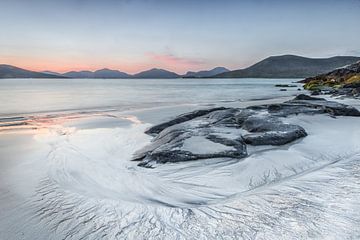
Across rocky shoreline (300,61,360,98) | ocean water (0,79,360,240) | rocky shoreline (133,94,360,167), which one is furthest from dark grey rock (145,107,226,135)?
rocky shoreline (300,61,360,98)

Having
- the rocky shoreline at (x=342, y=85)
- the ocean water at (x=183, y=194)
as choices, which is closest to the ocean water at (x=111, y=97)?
the rocky shoreline at (x=342, y=85)

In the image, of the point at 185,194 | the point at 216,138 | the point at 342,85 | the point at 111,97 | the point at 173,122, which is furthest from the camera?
the point at 342,85

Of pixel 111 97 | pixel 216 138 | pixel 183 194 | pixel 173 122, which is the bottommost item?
pixel 111 97

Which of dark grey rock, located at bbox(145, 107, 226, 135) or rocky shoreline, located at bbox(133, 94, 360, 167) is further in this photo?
dark grey rock, located at bbox(145, 107, 226, 135)

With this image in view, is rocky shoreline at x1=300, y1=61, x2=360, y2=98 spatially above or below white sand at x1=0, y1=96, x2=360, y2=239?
above

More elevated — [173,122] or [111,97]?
[173,122]

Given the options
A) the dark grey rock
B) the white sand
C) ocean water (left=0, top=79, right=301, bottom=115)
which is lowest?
ocean water (left=0, top=79, right=301, bottom=115)

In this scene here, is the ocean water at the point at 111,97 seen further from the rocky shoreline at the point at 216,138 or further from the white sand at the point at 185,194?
the white sand at the point at 185,194

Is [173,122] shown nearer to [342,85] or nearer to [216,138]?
[216,138]

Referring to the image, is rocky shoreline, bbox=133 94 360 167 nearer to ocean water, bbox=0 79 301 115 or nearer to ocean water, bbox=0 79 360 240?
ocean water, bbox=0 79 360 240

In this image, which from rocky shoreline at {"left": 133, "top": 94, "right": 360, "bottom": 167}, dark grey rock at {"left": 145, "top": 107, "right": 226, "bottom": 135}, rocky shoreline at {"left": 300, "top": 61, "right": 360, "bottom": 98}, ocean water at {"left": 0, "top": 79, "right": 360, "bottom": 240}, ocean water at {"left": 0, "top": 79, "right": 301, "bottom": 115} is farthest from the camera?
rocky shoreline at {"left": 300, "top": 61, "right": 360, "bottom": 98}

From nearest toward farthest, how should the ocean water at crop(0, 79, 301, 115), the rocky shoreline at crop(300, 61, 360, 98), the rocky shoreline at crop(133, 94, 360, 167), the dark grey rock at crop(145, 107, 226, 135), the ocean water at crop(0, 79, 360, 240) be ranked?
the ocean water at crop(0, 79, 360, 240) → the rocky shoreline at crop(133, 94, 360, 167) → the dark grey rock at crop(145, 107, 226, 135) → the ocean water at crop(0, 79, 301, 115) → the rocky shoreline at crop(300, 61, 360, 98)

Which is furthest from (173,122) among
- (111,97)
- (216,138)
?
(111,97)

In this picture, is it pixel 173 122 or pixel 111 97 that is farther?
pixel 111 97
